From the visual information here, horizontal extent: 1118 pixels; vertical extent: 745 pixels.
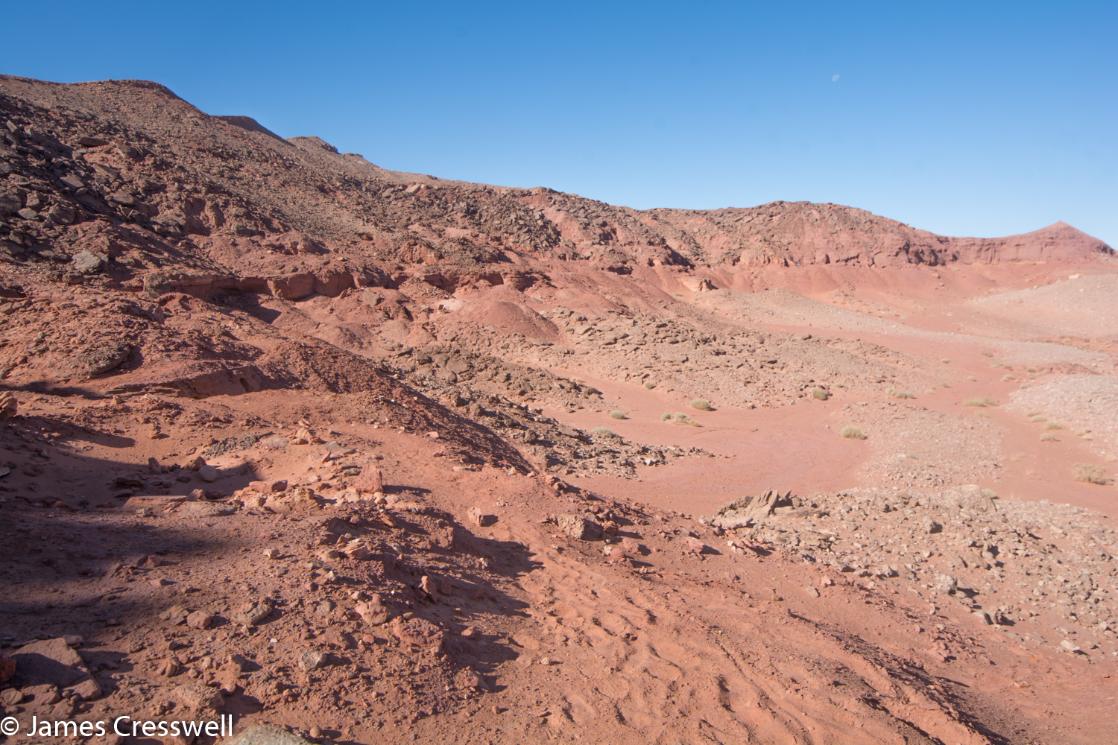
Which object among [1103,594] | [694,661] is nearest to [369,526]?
[694,661]

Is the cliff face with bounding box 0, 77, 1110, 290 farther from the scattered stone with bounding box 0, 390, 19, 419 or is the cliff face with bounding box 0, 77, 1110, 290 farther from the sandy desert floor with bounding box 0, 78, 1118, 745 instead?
the scattered stone with bounding box 0, 390, 19, 419

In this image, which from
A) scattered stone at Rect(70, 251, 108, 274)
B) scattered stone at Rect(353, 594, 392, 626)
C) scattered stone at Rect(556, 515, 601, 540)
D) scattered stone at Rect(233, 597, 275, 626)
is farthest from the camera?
scattered stone at Rect(70, 251, 108, 274)

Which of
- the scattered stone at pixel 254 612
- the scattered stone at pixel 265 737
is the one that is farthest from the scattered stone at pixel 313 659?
the scattered stone at pixel 265 737

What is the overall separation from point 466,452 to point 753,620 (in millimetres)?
4553

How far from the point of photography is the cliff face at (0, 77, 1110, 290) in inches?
789

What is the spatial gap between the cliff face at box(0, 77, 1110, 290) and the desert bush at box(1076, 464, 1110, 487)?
2219cm

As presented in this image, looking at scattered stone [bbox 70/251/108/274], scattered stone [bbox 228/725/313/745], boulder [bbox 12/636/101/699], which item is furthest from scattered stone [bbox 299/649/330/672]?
scattered stone [bbox 70/251/108/274]

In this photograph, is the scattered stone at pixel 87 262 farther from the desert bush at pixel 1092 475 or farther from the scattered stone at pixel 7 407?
the desert bush at pixel 1092 475

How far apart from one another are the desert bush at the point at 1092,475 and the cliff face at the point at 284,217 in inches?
874

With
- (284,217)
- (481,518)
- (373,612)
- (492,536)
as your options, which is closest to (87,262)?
(481,518)

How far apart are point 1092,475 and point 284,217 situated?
100 feet

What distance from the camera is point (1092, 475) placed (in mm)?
13812

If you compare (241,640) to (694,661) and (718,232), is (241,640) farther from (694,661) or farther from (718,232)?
(718,232)

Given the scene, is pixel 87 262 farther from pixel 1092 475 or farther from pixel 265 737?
pixel 1092 475
